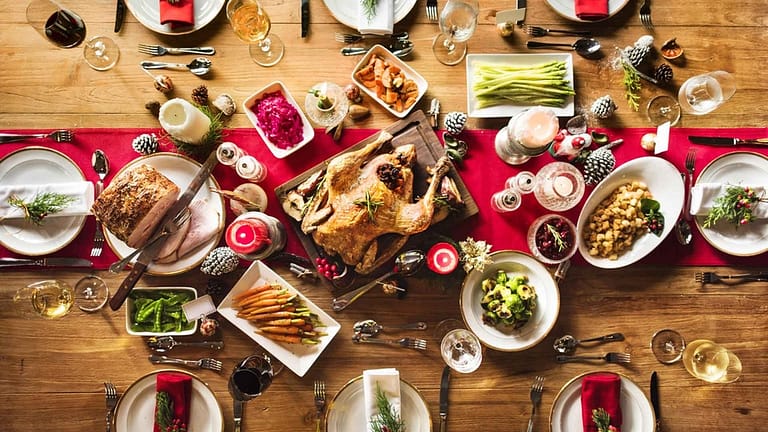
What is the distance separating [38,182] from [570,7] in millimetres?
2578

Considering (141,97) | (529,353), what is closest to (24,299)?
(141,97)

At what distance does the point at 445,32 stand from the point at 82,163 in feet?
5.83

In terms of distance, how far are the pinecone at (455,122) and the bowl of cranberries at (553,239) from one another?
1.77ft

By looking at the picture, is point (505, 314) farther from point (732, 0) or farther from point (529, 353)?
point (732, 0)

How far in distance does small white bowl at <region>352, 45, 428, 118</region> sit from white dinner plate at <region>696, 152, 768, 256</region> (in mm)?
1337

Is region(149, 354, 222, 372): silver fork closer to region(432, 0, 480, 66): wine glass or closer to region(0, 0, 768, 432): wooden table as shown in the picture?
region(0, 0, 768, 432): wooden table

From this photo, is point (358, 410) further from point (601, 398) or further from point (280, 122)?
point (280, 122)

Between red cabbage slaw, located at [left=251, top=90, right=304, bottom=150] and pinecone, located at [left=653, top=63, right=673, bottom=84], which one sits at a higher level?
pinecone, located at [left=653, top=63, right=673, bottom=84]

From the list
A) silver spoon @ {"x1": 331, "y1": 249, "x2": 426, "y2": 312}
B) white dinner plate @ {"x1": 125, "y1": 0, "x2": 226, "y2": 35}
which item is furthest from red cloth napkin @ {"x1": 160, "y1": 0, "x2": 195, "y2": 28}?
silver spoon @ {"x1": 331, "y1": 249, "x2": 426, "y2": 312}

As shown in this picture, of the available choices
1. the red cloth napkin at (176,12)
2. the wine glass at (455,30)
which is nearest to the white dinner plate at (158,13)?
the red cloth napkin at (176,12)

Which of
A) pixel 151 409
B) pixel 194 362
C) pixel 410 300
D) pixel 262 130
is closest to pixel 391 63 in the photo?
pixel 262 130

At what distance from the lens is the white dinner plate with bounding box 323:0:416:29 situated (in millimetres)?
2451

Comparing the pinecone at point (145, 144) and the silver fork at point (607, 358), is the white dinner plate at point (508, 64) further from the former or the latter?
the pinecone at point (145, 144)

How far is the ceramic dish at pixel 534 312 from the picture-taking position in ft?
7.67
